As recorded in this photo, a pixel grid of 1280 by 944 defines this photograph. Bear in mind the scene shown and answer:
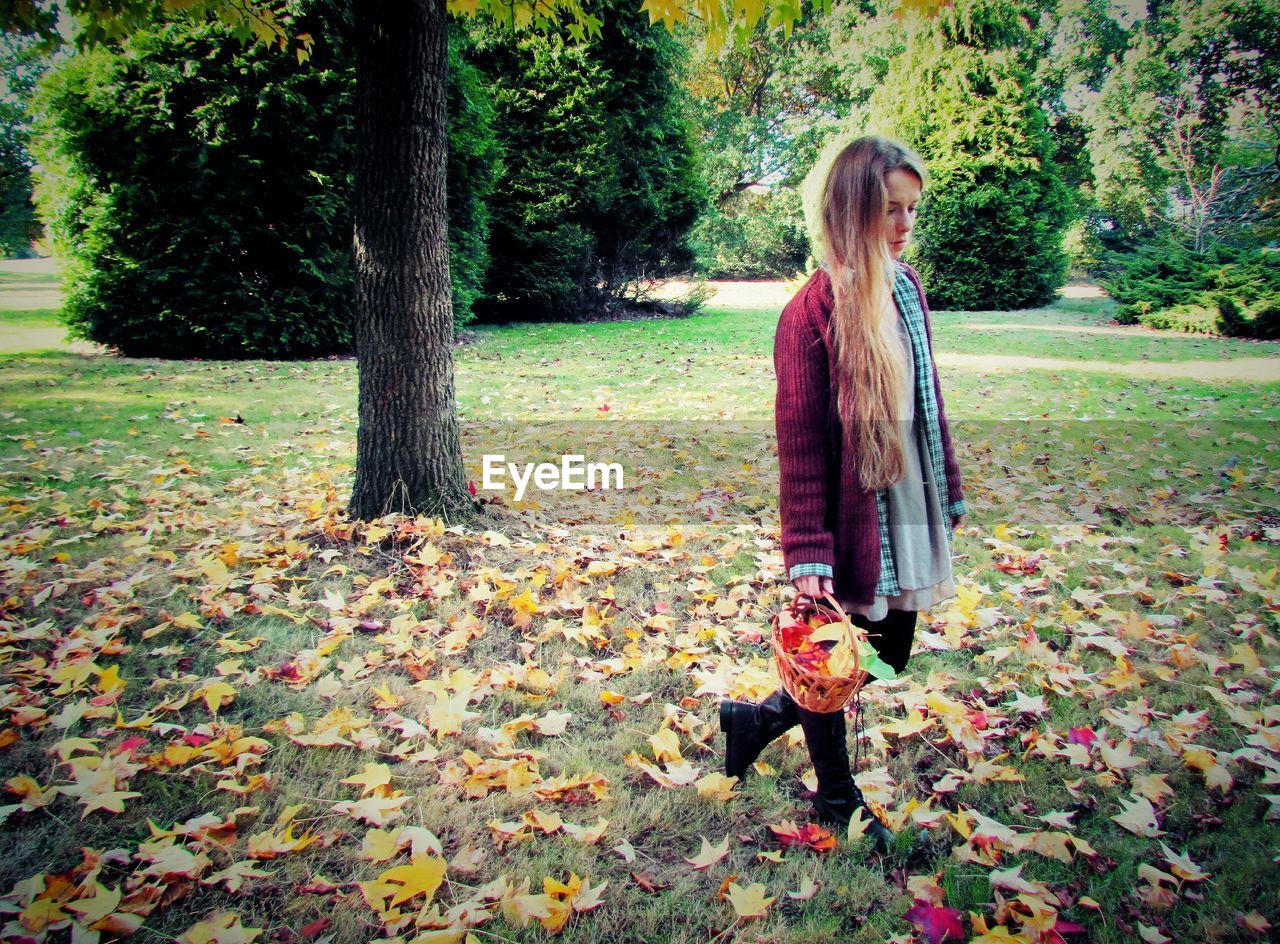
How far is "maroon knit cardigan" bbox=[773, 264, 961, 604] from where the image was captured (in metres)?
1.84

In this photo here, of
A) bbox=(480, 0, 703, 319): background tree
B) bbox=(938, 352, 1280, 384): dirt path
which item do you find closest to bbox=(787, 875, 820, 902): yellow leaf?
bbox=(938, 352, 1280, 384): dirt path

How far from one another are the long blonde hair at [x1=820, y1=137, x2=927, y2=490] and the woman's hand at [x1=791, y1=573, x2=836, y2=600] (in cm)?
27

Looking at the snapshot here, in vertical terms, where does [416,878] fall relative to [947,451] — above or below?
below

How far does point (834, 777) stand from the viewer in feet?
6.87

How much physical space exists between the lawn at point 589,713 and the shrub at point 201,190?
172 inches

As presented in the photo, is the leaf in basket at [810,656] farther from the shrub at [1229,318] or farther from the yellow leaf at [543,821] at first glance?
the shrub at [1229,318]

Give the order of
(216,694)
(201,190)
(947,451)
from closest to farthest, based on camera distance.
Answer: (947,451) < (216,694) < (201,190)

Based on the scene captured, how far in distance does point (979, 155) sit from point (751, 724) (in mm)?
19158

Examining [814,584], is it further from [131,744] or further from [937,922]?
[131,744]

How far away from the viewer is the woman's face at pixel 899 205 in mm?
1799

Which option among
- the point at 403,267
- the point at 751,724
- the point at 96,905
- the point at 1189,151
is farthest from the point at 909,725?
the point at 1189,151

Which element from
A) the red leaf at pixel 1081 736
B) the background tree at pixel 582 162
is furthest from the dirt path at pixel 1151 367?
the red leaf at pixel 1081 736

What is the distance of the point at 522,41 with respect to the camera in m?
13.6

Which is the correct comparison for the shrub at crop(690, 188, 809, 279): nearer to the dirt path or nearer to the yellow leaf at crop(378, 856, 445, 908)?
the dirt path
